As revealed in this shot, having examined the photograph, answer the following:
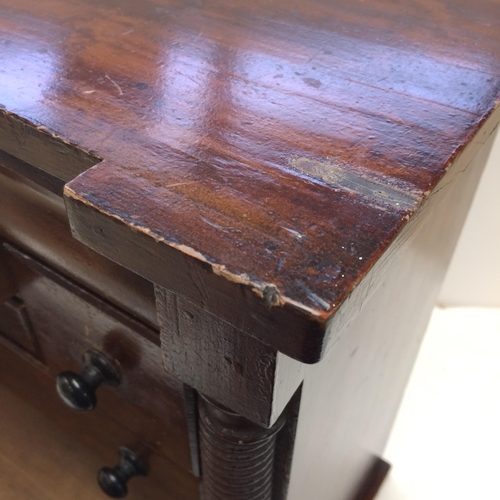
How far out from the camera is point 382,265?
0.25 meters

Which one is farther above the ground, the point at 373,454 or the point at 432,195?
the point at 432,195

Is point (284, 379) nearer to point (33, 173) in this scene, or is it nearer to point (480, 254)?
point (33, 173)

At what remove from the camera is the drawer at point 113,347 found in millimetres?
411

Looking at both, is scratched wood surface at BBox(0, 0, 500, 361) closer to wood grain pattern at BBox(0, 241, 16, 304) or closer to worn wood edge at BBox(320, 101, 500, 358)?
worn wood edge at BBox(320, 101, 500, 358)

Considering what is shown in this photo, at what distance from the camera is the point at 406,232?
0.27 meters

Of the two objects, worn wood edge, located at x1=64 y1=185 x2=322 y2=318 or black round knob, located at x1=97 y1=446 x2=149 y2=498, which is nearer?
worn wood edge, located at x1=64 y1=185 x2=322 y2=318

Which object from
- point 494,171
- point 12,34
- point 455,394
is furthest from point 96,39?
point 455,394

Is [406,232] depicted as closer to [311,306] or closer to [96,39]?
[311,306]

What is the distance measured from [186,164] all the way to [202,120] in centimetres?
5

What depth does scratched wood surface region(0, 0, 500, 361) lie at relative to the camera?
0.79ft

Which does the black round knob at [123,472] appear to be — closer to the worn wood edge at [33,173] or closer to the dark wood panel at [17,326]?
the dark wood panel at [17,326]

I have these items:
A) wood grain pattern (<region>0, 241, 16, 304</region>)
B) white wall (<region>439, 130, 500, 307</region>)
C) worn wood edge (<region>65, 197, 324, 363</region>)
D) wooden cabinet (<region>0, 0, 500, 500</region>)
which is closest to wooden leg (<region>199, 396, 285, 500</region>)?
wooden cabinet (<region>0, 0, 500, 500</region>)

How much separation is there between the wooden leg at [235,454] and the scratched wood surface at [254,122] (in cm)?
12

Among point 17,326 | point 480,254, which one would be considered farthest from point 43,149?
point 480,254
